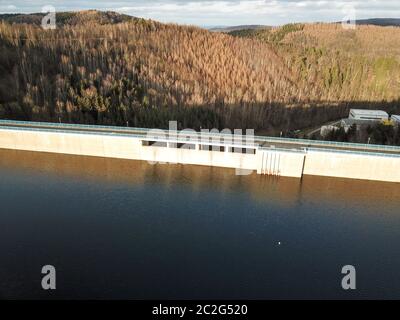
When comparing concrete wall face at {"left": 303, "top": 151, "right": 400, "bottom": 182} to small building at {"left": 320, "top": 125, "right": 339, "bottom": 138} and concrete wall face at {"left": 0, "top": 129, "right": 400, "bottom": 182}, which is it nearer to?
concrete wall face at {"left": 0, "top": 129, "right": 400, "bottom": 182}

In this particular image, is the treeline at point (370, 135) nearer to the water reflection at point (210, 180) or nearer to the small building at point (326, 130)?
the small building at point (326, 130)

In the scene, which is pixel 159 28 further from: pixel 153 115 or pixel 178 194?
pixel 178 194

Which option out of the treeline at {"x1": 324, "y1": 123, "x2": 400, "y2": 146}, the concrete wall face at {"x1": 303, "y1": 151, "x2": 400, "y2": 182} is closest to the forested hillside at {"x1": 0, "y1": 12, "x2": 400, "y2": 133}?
the treeline at {"x1": 324, "y1": 123, "x2": 400, "y2": 146}

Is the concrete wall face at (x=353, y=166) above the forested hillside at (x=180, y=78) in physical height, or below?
below

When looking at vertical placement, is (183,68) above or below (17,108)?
above

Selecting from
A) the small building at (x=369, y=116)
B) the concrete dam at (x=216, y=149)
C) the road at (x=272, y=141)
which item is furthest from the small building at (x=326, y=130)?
the small building at (x=369, y=116)

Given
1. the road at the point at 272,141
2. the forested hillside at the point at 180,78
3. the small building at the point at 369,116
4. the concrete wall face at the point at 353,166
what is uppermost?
the forested hillside at the point at 180,78

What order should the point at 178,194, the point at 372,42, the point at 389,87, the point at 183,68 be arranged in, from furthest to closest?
the point at 372,42 → the point at 389,87 → the point at 183,68 → the point at 178,194

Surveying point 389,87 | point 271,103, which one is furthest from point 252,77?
point 389,87
